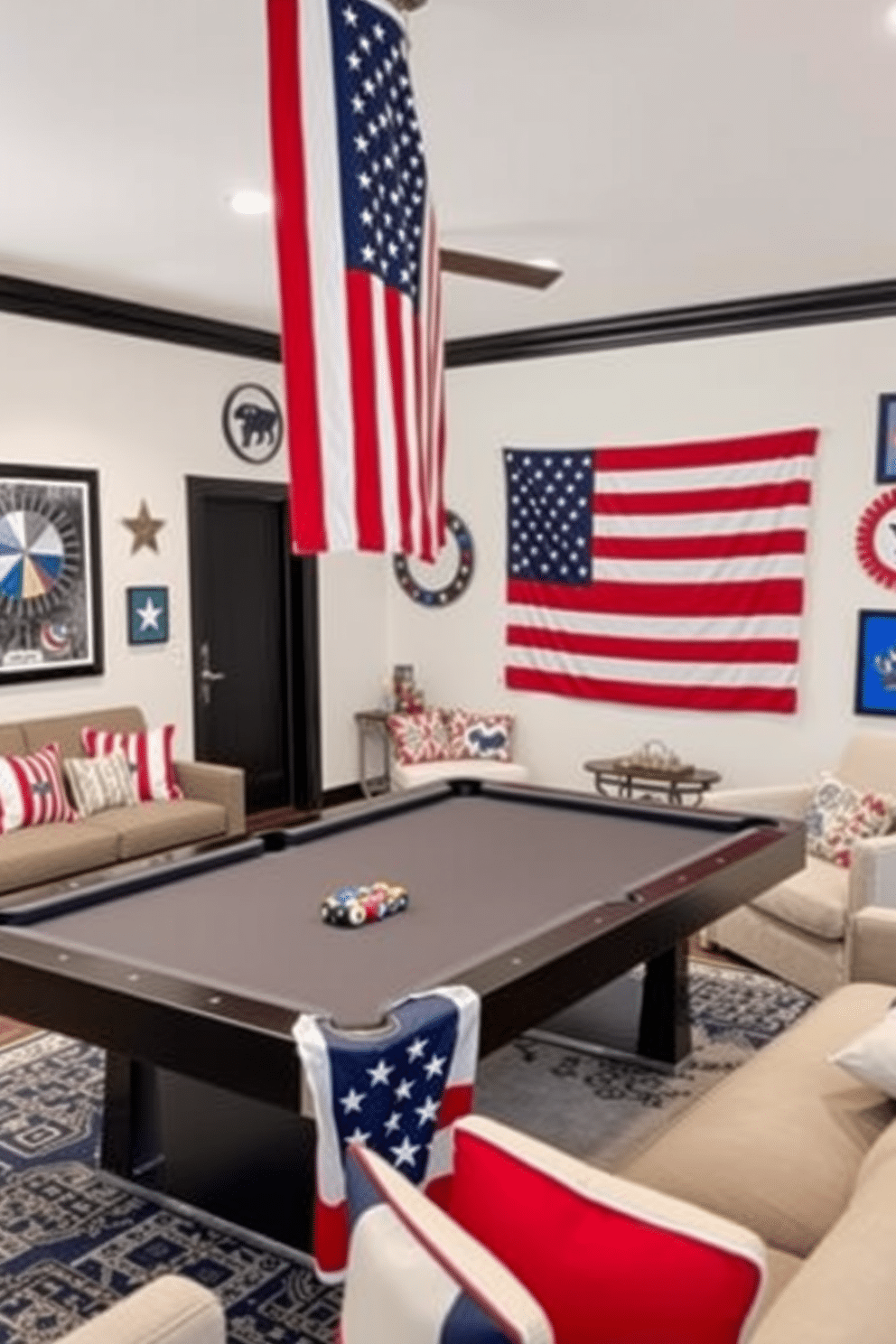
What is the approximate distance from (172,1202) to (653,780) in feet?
11.8

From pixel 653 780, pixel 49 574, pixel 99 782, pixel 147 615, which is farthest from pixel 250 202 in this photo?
pixel 653 780

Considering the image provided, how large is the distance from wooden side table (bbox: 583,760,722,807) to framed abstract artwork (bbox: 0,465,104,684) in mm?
2711

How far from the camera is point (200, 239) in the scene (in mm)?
4617

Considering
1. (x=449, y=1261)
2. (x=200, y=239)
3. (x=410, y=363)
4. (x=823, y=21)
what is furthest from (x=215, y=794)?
(x=449, y=1261)

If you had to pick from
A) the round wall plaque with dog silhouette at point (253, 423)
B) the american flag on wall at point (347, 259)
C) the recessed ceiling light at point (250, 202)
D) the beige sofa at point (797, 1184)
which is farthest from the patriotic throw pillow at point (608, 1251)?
the round wall plaque with dog silhouette at point (253, 423)

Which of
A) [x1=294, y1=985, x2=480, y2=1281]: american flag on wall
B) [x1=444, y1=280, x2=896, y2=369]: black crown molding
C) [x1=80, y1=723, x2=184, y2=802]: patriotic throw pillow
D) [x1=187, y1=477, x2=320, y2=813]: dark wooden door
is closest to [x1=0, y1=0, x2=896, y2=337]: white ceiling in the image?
[x1=444, y1=280, x2=896, y2=369]: black crown molding

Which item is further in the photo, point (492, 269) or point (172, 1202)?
point (492, 269)

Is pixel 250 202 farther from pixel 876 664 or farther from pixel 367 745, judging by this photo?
pixel 367 745

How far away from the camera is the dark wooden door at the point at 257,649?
6.59 m

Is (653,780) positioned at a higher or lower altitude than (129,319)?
lower

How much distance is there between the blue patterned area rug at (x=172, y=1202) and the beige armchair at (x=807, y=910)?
0.44 feet

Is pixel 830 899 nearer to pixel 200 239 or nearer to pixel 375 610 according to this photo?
pixel 200 239

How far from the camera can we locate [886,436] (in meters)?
5.42

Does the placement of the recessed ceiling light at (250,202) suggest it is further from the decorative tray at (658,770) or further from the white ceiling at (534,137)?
the decorative tray at (658,770)
